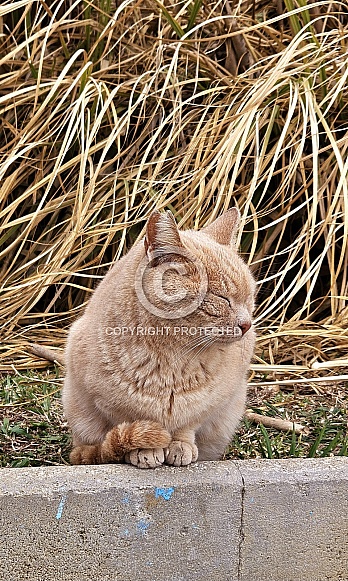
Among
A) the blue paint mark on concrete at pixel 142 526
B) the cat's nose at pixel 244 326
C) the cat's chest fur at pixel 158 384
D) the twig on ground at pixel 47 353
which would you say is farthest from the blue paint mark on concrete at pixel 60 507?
the twig on ground at pixel 47 353

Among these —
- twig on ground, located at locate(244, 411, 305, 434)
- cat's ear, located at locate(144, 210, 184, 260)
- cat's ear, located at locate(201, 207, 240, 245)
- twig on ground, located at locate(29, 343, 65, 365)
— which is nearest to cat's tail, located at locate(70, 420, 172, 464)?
cat's ear, located at locate(144, 210, 184, 260)

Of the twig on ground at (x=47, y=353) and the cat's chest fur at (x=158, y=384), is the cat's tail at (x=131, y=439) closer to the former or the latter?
the cat's chest fur at (x=158, y=384)

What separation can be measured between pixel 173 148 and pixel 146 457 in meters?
2.03

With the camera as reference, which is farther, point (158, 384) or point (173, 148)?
point (173, 148)

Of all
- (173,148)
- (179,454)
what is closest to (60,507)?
(179,454)

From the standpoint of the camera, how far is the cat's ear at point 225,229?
2.05 m

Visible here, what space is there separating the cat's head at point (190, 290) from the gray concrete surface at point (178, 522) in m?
0.33

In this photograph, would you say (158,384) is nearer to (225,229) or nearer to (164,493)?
(164,493)

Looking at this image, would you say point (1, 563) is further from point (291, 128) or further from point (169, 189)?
point (291, 128)

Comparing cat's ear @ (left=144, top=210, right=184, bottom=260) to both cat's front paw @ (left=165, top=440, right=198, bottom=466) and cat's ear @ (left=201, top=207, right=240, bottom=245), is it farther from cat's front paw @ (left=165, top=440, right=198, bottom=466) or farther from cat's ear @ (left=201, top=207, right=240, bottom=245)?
cat's front paw @ (left=165, top=440, right=198, bottom=466)

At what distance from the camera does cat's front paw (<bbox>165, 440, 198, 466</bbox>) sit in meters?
1.85

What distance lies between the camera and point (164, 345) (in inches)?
73.0

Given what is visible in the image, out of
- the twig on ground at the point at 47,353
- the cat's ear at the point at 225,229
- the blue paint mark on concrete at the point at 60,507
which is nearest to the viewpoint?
the blue paint mark on concrete at the point at 60,507

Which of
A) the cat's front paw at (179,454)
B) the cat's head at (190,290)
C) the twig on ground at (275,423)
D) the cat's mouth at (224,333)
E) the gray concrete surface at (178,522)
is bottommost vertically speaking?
the twig on ground at (275,423)
